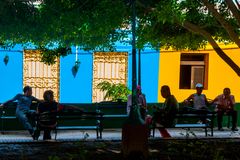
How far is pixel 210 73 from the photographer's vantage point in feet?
63.9

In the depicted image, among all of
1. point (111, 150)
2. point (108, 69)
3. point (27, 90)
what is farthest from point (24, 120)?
point (108, 69)

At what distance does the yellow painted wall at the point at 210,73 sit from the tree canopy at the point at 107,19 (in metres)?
5.62

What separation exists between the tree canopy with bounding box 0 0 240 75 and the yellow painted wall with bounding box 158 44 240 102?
18.4 feet

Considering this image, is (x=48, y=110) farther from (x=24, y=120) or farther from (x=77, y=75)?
(x=77, y=75)

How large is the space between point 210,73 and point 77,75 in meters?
5.11

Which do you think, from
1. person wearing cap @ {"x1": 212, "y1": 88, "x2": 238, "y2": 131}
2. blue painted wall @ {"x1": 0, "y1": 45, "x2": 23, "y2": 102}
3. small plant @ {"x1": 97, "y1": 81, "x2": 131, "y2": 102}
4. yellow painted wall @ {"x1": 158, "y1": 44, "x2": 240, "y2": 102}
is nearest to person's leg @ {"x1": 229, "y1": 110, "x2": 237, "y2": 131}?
person wearing cap @ {"x1": 212, "y1": 88, "x2": 238, "y2": 131}

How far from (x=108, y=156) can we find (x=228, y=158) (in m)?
2.07

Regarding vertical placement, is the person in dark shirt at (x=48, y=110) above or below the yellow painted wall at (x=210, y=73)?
below

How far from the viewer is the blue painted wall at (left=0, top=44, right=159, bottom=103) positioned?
17.8 meters

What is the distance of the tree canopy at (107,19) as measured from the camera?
10.4 meters

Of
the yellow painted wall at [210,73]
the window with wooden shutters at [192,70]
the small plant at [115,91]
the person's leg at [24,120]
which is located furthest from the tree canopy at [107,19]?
the window with wooden shutters at [192,70]

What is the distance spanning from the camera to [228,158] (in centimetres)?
879

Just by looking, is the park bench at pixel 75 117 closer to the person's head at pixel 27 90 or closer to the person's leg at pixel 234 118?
the person's head at pixel 27 90

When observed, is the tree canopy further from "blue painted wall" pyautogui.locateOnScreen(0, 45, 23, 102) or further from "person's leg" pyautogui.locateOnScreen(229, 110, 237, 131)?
"blue painted wall" pyautogui.locateOnScreen(0, 45, 23, 102)
